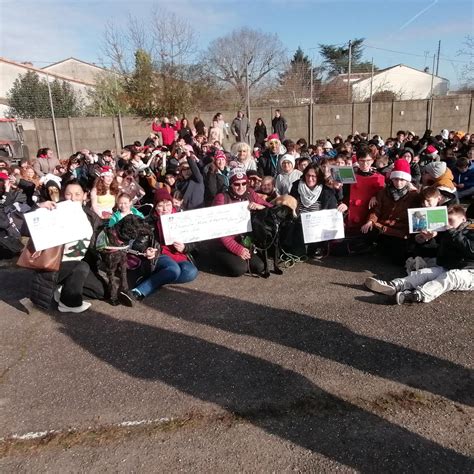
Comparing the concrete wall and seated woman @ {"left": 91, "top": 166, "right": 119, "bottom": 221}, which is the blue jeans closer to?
seated woman @ {"left": 91, "top": 166, "right": 119, "bottom": 221}

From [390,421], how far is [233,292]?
2.68m

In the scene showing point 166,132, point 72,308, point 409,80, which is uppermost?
point 409,80

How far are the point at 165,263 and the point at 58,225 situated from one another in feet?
4.39

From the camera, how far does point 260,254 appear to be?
5.96 metres

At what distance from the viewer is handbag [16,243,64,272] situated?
4.63 meters

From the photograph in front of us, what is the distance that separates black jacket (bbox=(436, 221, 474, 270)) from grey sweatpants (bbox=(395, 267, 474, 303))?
0.09 metres

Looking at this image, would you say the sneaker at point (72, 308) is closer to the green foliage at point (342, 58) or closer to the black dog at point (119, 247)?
the black dog at point (119, 247)

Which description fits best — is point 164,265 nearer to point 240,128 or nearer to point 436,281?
point 436,281

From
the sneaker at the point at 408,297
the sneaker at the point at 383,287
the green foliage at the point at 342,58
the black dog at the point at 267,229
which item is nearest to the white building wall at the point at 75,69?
the green foliage at the point at 342,58

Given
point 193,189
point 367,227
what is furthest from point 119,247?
point 367,227

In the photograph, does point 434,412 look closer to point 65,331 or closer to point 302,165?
point 65,331

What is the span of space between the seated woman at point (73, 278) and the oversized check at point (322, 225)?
2.83 metres

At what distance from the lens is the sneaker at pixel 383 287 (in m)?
4.87

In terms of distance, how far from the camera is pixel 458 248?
15.8 feet
